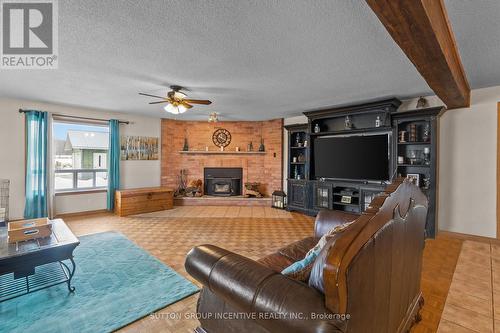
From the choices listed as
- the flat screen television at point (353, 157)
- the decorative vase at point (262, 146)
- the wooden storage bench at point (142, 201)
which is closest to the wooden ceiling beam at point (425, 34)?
the flat screen television at point (353, 157)

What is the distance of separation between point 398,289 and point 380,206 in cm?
71

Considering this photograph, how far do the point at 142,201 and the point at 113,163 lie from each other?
1131 millimetres

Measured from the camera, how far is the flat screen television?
4270 mm

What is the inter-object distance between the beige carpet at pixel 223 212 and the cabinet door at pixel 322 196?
677mm

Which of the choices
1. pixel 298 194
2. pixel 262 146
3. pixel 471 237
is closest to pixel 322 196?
pixel 298 194

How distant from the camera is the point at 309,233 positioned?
4.04 m

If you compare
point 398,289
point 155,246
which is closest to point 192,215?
point 155,246

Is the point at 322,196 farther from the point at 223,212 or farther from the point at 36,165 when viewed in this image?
the point at 36,165

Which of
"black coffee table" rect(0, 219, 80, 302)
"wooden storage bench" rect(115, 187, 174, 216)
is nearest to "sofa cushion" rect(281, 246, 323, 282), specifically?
"black coffee table" rect(0, 219, 80, 302)

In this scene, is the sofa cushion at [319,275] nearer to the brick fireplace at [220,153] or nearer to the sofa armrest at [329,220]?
the sofa armrest at [329,220]

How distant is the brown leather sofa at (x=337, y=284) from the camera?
80 cm

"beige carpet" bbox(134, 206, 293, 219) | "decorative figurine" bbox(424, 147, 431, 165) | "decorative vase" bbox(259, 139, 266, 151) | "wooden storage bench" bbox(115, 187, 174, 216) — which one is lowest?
"beige carpet" bbox(134, 206, 293, 219)

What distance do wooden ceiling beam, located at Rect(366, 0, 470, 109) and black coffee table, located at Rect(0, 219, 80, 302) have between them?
3071mm

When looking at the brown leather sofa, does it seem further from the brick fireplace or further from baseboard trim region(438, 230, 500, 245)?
the brick fireplace
